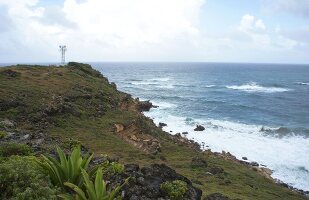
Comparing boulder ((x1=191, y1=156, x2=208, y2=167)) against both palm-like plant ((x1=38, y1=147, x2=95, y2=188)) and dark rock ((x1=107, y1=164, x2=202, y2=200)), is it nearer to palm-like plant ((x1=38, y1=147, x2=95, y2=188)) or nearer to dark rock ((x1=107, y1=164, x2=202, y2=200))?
dark rock ((x1=107, y1=164, x2=202, y2=200))

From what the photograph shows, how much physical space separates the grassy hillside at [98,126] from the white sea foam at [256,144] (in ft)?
17.5

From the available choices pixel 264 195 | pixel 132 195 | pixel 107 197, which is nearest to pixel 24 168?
pixel 107 197

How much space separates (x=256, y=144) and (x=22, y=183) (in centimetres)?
3561

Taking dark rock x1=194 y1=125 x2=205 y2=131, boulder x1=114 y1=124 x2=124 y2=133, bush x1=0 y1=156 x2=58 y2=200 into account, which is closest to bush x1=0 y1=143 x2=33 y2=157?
bush x1=0 y1=156 x2=58 y2=200

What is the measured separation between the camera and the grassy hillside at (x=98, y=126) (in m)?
20.0

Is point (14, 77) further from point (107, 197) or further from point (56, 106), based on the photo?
point (107, 197)

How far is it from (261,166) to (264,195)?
543 inches

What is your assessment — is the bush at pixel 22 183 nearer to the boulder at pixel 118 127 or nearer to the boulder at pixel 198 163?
the boulder at pixel 198 163

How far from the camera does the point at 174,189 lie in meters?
9.29

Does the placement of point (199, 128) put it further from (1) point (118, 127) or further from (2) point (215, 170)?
(2) point (215, 170)

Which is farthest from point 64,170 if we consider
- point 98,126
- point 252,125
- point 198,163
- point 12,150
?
point 252,125

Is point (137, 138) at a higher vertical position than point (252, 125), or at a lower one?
higher

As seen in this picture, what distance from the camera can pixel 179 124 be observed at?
49.2 m

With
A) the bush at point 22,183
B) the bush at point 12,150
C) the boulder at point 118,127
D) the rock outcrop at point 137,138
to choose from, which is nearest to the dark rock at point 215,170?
the rock outcrop at point 137,138
